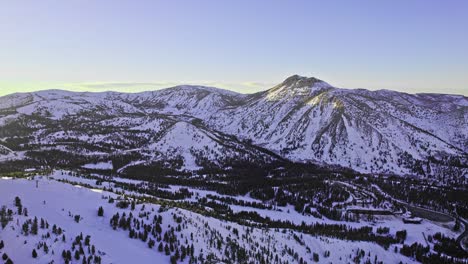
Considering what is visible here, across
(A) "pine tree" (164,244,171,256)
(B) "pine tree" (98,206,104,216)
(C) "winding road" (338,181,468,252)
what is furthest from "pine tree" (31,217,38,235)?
(C) "winding road" (338,181,468,252)

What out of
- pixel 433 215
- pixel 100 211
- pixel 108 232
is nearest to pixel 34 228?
pixel 108 232

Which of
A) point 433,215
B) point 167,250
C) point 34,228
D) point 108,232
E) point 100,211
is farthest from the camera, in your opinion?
point 433,215

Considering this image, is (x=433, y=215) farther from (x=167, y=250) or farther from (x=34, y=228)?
(x=34, y=228)

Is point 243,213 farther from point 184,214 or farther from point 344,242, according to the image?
point 184,214

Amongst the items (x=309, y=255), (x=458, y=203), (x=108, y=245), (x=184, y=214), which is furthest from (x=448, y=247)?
(x=108, y=245)

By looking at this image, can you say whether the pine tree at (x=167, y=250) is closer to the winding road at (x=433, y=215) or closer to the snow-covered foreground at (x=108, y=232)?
the snow-covered foreground at (x=108, y=232)

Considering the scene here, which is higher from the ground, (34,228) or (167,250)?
(34,228)

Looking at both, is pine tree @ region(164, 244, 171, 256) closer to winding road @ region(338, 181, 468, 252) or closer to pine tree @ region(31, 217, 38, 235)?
pine tree @ region(31, 217, 38, 235)

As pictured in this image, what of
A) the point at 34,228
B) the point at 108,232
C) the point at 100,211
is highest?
the point at 34,228
